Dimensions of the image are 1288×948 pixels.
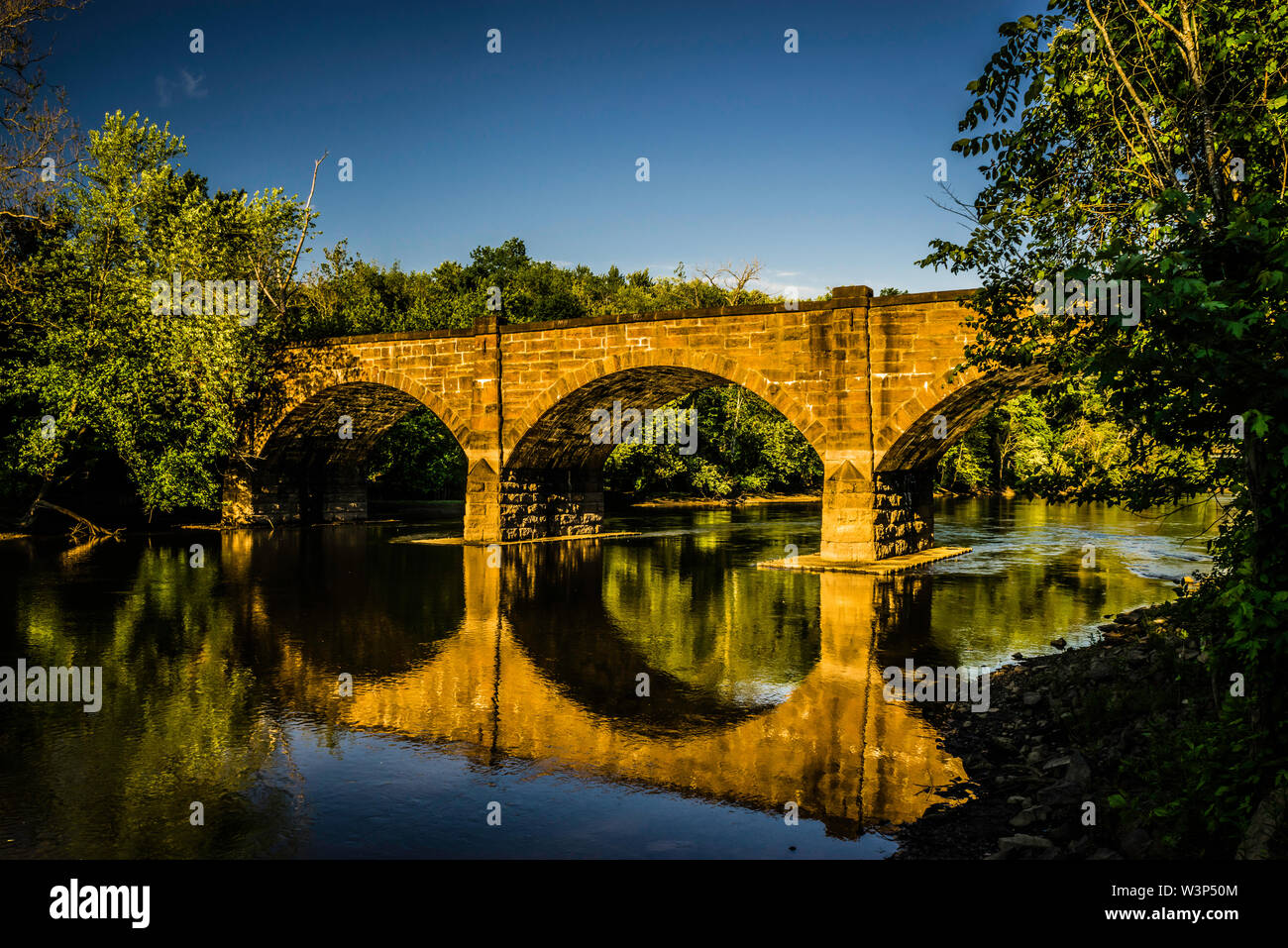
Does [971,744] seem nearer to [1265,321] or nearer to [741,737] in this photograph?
[741,737]

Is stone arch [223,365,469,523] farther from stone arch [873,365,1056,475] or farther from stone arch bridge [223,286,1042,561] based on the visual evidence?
stone arch [873,365,1056,475]

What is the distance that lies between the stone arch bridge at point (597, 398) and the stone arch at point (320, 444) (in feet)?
0.20

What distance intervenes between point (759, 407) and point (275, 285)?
2953cm

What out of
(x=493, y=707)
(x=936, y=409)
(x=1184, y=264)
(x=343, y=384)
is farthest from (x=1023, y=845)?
(x=343, y=384)

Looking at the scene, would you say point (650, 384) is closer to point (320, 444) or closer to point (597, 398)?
point (597, 398)

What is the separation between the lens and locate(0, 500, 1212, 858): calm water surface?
4.96 metres

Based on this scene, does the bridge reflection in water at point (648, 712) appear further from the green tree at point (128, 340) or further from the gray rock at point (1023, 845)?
the green tree at point (128, 340)

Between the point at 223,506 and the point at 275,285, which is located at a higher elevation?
the point at 275,285

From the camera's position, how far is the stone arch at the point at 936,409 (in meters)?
17.1

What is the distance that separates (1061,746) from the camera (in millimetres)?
6195

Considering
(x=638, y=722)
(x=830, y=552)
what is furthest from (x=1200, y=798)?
(x=830, y=552)

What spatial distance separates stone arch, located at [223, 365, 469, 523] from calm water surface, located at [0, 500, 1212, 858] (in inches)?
384

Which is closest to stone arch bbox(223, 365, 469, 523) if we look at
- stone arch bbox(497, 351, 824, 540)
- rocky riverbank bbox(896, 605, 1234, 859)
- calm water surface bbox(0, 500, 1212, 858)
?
stone arch bbox(497, 351, 824, 540)
